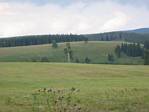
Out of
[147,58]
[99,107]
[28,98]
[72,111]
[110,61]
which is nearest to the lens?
[72,111]

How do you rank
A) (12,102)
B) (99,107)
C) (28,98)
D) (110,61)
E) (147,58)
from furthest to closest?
(110,61) → (147,58) → (28,98) → (12,102) → (99,107)

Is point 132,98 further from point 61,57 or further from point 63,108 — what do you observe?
point 61,57

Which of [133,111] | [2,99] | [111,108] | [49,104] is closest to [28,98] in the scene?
[2,99]

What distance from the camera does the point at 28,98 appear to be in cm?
2419

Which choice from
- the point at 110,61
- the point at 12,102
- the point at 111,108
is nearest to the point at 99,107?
the point at 111,108

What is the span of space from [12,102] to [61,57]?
17297 cm

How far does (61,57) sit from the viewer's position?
196 metres

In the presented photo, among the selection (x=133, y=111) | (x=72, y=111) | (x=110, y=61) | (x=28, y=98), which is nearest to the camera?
(x=72, y=111)

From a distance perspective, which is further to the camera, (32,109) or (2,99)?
(2,99)

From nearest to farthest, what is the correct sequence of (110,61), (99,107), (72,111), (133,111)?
(72,111) → (133,111) → (99,107) → (110,61)

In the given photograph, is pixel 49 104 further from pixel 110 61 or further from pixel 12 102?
pixel 110 61

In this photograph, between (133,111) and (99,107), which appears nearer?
(133,111)

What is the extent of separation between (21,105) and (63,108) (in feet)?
11.8

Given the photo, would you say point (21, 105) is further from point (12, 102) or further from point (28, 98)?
point (28, 98)
